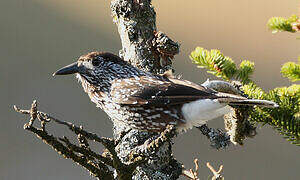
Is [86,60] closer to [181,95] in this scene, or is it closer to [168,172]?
[181,95]

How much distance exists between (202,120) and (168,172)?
0.96ft

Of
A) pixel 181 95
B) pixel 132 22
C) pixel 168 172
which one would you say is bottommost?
pixel 168 172

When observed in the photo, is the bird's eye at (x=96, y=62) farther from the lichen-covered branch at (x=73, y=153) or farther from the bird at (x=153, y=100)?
the lichen-covered branch at (x=73, y=153)

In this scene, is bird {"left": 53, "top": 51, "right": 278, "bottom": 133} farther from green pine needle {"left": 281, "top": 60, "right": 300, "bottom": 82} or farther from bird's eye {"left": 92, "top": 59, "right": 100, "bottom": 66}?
green pine needle {"left": 281, "top": 60, "right": 300, "bottom": 82}

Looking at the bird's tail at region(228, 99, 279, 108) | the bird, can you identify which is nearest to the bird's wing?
the bird

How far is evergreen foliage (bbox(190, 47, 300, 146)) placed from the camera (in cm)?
165

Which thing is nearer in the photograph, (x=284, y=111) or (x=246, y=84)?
(x=284, y=111)

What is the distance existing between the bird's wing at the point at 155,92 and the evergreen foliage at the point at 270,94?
0.17 m

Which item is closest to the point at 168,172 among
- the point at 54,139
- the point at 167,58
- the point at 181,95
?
the point at 181,95

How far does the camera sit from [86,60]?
182cm

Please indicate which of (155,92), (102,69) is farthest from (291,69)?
(102,69)

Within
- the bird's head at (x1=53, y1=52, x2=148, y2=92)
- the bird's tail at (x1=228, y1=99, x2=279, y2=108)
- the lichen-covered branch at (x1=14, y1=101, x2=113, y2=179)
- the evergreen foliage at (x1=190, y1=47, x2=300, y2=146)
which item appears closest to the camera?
the lichen-covered branch at (x1=14, y1=101, x2=113, y2=179)

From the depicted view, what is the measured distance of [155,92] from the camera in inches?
67.4

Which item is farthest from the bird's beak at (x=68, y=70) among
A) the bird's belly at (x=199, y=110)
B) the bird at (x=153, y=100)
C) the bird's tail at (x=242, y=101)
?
the bird's tail at (x=242, y=101)
